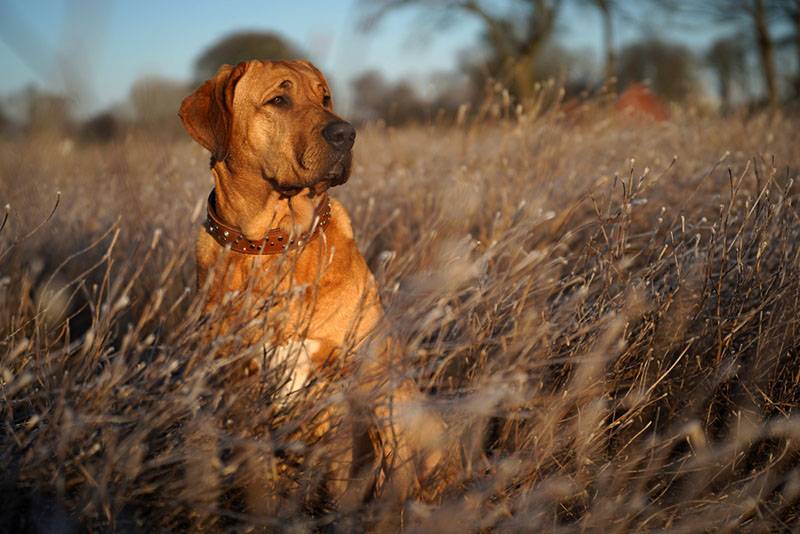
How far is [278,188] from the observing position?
7.80 ft

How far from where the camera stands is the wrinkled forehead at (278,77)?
247cm

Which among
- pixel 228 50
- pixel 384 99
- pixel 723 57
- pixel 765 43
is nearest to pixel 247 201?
pixel 384 99

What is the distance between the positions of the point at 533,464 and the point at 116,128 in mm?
2534

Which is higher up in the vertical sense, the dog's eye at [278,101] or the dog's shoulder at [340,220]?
the dog's eye at [278,101]

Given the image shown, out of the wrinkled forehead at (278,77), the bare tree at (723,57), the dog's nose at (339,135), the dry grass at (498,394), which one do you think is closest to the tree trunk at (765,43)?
the bare tree at (723,57)

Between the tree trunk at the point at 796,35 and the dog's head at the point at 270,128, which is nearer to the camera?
Result: the dog's head at the point at 270,128

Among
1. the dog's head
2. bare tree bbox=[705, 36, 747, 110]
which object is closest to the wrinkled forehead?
the dog's head

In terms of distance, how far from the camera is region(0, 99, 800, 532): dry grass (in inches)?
57.8

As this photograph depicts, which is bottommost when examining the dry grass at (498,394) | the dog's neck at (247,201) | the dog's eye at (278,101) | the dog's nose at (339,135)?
the dry grass at (498,394)

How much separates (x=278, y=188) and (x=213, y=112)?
37cm

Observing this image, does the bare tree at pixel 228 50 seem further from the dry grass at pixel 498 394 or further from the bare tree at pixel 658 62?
the dry grass at pixel 498 394

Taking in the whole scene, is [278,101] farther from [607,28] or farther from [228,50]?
[228,50]

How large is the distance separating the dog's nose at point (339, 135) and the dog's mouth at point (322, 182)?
0.04 meters

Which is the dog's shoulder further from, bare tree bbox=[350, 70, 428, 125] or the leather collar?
bare tree bbox=[350, 70, 428, 125]
